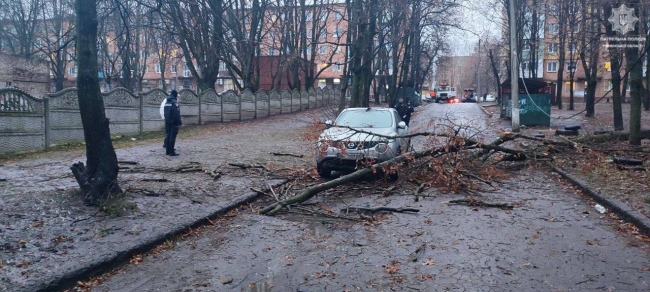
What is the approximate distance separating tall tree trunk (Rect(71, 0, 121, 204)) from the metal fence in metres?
7.44

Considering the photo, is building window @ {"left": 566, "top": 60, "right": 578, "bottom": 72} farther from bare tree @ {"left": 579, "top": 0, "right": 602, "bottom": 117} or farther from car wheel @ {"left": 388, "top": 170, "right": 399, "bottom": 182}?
car wheel @ {"left": 388, "top": 170, "right": 399, "bottom": 182}

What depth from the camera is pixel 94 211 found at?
8039mm

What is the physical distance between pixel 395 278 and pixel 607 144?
1206 cm

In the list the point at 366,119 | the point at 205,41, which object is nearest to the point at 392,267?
the point at 366,119

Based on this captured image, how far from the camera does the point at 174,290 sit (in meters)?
5.57

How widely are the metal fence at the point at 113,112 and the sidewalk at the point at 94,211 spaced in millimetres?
1063

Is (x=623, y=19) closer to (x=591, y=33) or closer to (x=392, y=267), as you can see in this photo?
(x=591, y=33)

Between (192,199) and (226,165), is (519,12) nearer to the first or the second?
(226,165)

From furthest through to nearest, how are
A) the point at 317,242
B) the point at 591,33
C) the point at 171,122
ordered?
the point at 591,33, the point at 171,122, the point at 317,242

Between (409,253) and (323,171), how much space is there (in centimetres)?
567

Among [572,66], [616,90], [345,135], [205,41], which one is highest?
[205,41]

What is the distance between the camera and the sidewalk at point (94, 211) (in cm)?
602

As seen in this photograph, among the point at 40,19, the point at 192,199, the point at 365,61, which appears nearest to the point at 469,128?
the point at 192,199

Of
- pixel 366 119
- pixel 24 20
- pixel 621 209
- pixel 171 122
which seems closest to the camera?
pixel 621 209
